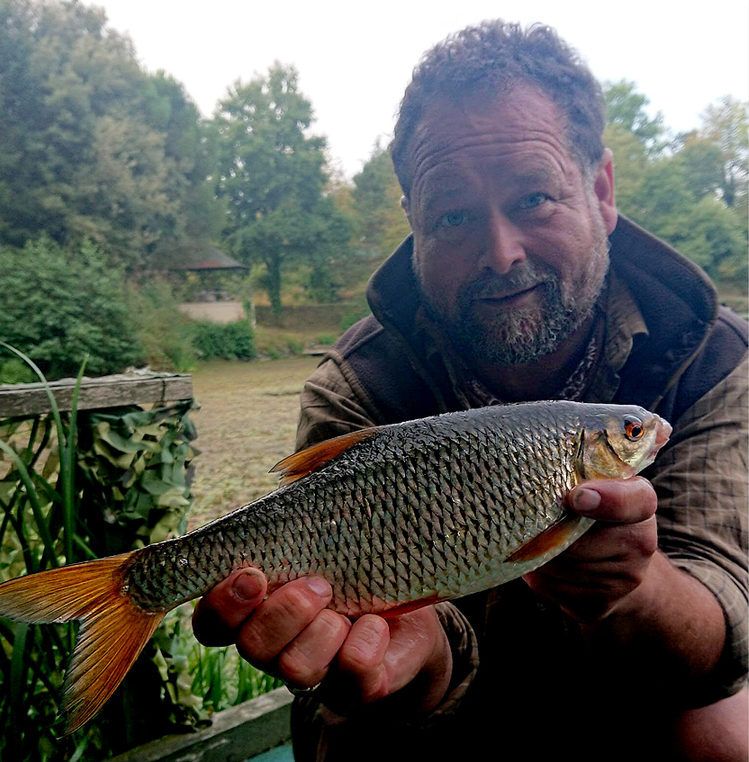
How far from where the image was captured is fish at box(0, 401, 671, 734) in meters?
0.63

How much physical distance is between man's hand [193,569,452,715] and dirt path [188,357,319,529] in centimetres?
153

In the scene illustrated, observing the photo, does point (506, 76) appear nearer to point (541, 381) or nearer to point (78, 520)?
point (541, 381)

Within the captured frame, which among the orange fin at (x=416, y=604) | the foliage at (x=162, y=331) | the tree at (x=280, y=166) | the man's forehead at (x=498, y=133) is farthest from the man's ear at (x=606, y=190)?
the foliage at (x=162, y=331)

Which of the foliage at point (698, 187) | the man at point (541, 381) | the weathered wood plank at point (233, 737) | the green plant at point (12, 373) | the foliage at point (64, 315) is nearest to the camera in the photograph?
the man at point (541, 381)

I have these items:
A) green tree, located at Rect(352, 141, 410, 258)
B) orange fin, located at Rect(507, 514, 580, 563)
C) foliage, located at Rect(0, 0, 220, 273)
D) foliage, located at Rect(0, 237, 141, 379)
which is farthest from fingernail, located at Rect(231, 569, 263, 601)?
foliage, located at Rect(0, 0, 220, 273)

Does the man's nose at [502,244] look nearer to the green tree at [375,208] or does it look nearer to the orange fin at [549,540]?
the orange fin at [549,540]

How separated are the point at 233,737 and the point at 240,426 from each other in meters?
2.90

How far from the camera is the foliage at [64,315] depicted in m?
2.90

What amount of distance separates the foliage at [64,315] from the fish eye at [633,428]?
2.36 meters

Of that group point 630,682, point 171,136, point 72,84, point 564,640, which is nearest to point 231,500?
point 564,640

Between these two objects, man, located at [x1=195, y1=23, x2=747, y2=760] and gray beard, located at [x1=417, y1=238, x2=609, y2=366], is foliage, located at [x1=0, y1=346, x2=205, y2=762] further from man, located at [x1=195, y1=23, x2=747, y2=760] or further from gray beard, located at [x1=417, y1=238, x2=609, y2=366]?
gray beard, located at [x1=417, y1=238, x2=609, y2=366]

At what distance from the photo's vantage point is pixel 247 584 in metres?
0.63

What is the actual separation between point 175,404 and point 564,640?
1.01 meters

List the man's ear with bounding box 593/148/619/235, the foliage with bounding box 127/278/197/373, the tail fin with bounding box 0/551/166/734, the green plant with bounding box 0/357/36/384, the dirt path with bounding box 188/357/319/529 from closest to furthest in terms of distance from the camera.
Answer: the tail fin with bounding box 0/551/166/734, the man's ear with bounding box 593/148/619/235, the green plant with bounding box 0/357/36/384, the dirt path with bounding box 188/357/319/529, the foliage with bounding box 127/278/197/373
